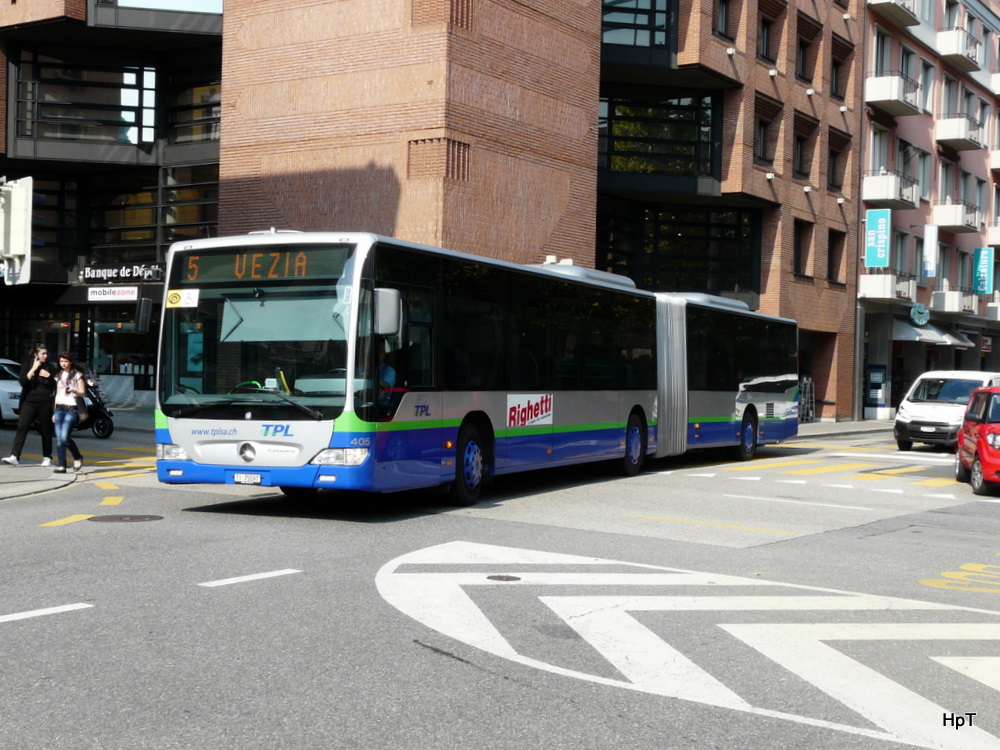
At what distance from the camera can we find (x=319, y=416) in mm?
11766

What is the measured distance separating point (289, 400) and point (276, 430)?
13.1 inches

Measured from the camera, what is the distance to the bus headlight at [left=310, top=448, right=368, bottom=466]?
38.4 ft

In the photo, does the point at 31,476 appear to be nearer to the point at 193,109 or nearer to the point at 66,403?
the point at 66,403

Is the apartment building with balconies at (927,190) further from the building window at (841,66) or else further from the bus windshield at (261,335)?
the bus windshield at (261,335)

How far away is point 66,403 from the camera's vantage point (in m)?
16.2

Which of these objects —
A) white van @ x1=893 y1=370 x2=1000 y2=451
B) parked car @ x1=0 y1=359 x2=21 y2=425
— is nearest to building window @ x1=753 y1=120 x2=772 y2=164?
A: white van @ x1=893 y1=370 x2=1000 y2=451

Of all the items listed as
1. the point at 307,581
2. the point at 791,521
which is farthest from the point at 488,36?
the point at 307,581

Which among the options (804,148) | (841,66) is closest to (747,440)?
(804,148)

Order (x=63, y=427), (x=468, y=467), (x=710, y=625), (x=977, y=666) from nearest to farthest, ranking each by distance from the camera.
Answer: (x=977, y=666) < (x=710, y=625) < (x=468, y=467) < (x=63, y=427)

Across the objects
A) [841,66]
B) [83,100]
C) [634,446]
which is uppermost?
[841,66]

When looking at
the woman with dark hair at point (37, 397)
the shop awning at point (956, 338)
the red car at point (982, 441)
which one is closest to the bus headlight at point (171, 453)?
the woman with dark hair at point (37, 397)

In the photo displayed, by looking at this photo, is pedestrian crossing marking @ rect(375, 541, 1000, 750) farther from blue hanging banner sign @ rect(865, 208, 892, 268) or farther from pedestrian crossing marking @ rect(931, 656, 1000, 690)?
blue hanging banner sign @ rect(865, 208, 892, 268)

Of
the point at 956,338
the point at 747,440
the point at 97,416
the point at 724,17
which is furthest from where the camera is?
the point at 956,338

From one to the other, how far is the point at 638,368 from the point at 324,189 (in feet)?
36.6
